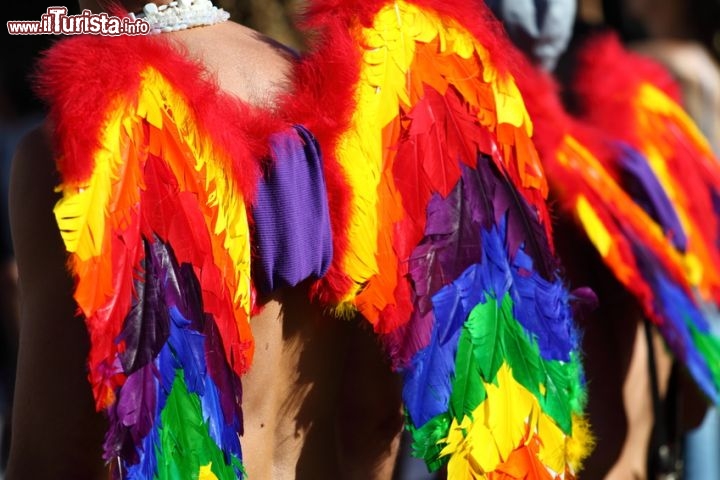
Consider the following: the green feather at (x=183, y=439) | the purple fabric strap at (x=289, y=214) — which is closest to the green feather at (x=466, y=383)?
the purple fabric strap at (x=289, y=214)

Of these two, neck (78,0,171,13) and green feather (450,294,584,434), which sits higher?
neck (78,0,171,13)

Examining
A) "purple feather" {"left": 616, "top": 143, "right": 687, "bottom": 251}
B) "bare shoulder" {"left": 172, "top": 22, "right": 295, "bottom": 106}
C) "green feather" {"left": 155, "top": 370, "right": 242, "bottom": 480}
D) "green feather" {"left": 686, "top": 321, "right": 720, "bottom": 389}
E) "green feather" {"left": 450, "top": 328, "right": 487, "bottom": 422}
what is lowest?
"green feather" {"left": 686, "top": 321, "right": 720, "bottom": 389}

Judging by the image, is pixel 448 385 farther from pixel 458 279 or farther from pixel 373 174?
pixel 373 174

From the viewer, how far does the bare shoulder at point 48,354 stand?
1.46m

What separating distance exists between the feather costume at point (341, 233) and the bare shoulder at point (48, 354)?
0.07 metres

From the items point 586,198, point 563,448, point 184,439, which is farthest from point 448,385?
point 586,198

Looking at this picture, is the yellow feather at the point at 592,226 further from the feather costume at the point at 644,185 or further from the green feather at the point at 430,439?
the green feather at the point at 430,439

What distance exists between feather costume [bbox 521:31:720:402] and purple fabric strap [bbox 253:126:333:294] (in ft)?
2.09

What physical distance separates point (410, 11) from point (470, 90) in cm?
15

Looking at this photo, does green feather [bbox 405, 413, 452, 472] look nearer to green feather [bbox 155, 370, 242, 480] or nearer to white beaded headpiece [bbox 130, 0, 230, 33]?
green feather [bbox 155, 370, 242, 480]

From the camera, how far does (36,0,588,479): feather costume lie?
4.69 feet

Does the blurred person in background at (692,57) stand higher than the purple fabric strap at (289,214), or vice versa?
the purple fabric strap at (289,214)

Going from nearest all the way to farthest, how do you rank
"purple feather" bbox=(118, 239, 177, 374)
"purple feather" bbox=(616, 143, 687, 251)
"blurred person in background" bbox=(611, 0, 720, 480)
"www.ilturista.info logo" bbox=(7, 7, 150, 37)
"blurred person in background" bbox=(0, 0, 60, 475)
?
"purple feather" bbox=(118, 239, 177, 374), "www.ilturista.info logo" bbox=(7, 7, 150, 37), "purple feather" bbox=(616, 143, 687, 251), "blurred person in background" bbox=(611, 0, 720, 480), "blurred person in background" bbox=(0, 0, 60, 475)

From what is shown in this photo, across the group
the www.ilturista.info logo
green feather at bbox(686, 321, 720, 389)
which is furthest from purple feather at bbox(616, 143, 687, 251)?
the www.ilturista.info logo
